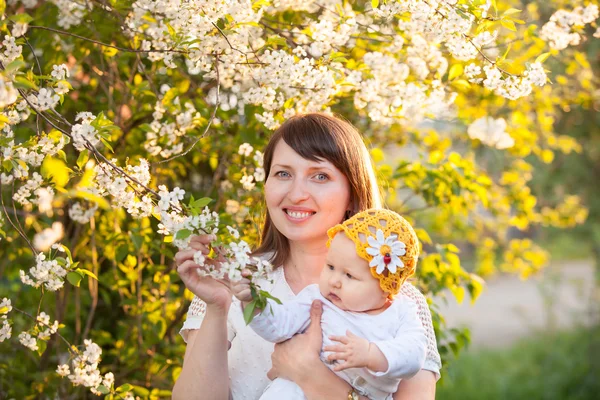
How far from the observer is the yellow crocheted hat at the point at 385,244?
1902mm

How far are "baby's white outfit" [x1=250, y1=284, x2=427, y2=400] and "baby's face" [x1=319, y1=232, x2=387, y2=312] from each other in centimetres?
3

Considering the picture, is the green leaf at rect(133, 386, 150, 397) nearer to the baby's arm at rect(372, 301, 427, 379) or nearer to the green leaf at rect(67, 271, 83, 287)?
the green leaf at rect(67, 271, 83, 287)

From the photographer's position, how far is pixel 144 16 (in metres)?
2.35

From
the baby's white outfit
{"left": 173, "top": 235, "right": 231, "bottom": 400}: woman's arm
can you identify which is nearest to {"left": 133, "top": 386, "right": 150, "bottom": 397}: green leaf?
{"left": 173, "top": 235, "right": 231, "bottom": 400}: woman's arm

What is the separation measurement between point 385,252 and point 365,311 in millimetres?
206

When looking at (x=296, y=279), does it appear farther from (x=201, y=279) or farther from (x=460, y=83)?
(x=460, y=83)

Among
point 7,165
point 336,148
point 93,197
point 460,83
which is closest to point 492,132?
point 460,83

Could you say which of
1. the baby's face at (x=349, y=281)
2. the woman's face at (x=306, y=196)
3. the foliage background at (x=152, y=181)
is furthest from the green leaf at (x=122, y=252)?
the baby's face at (x=349, y=281)

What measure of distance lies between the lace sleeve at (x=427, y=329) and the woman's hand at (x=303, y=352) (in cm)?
33

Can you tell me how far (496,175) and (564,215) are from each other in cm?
208

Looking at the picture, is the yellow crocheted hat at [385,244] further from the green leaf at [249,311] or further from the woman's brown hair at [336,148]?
the green leaf at [249,311]

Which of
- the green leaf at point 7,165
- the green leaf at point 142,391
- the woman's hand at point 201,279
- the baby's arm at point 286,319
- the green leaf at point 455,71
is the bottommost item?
the green leaf at point 142,391

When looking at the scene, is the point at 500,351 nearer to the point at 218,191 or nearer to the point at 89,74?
the point at 218,191

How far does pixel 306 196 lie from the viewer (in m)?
2.15
